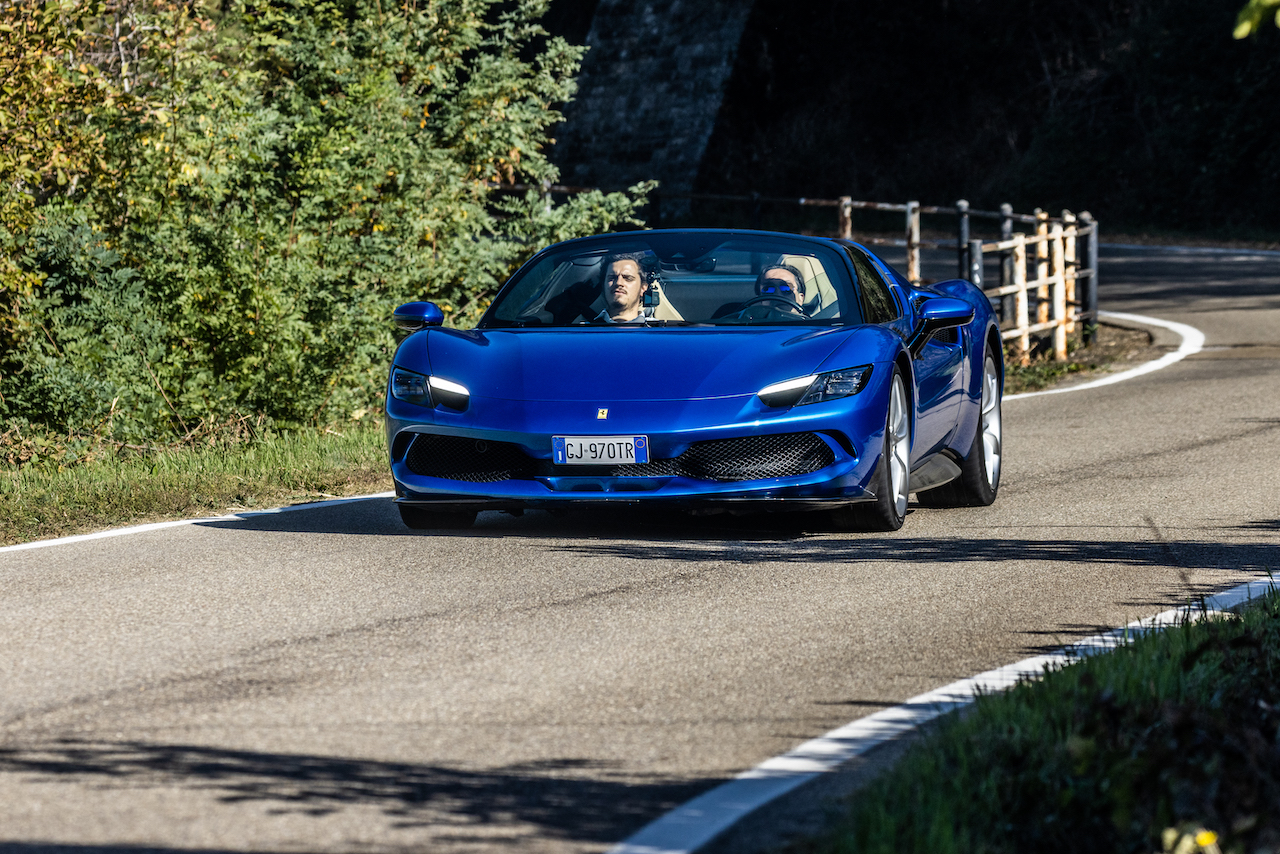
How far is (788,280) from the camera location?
877 cm

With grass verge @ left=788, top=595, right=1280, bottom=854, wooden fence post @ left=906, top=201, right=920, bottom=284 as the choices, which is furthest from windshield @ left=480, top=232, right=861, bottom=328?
wooden fence post @ left=906, top=201, right=920, bottom=284

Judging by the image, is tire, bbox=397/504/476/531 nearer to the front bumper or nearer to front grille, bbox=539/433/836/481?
the front bumper

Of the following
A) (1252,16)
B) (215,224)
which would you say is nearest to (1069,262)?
(215,224)

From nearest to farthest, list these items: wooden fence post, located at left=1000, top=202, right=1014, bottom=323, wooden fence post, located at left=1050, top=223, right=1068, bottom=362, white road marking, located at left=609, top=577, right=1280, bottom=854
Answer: white road marking, located at left=609, top=577, right=1280, bottom=854, wooden fence post, located at left=1000, top=202, right=1014, bottom=323, wooden fence post, located at left=1050, top=223, right=1068, bottom=362

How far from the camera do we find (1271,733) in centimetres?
441

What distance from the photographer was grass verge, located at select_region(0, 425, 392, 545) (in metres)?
9.18

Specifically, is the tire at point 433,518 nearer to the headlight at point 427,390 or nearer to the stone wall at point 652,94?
the headlight at point 427,390

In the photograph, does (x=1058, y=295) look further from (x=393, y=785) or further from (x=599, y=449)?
(x=393, y=785)

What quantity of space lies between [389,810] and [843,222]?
17.8 m

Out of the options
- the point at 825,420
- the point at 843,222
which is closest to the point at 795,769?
the point at 825,420

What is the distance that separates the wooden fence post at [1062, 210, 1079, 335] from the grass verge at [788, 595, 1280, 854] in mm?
15916

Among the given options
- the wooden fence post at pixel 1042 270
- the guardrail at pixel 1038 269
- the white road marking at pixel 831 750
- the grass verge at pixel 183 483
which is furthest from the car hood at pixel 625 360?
the wooden fence post at pixel 1042 270

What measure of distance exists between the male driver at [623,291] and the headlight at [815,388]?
1.09 metres

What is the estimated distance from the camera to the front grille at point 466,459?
26.0ft
